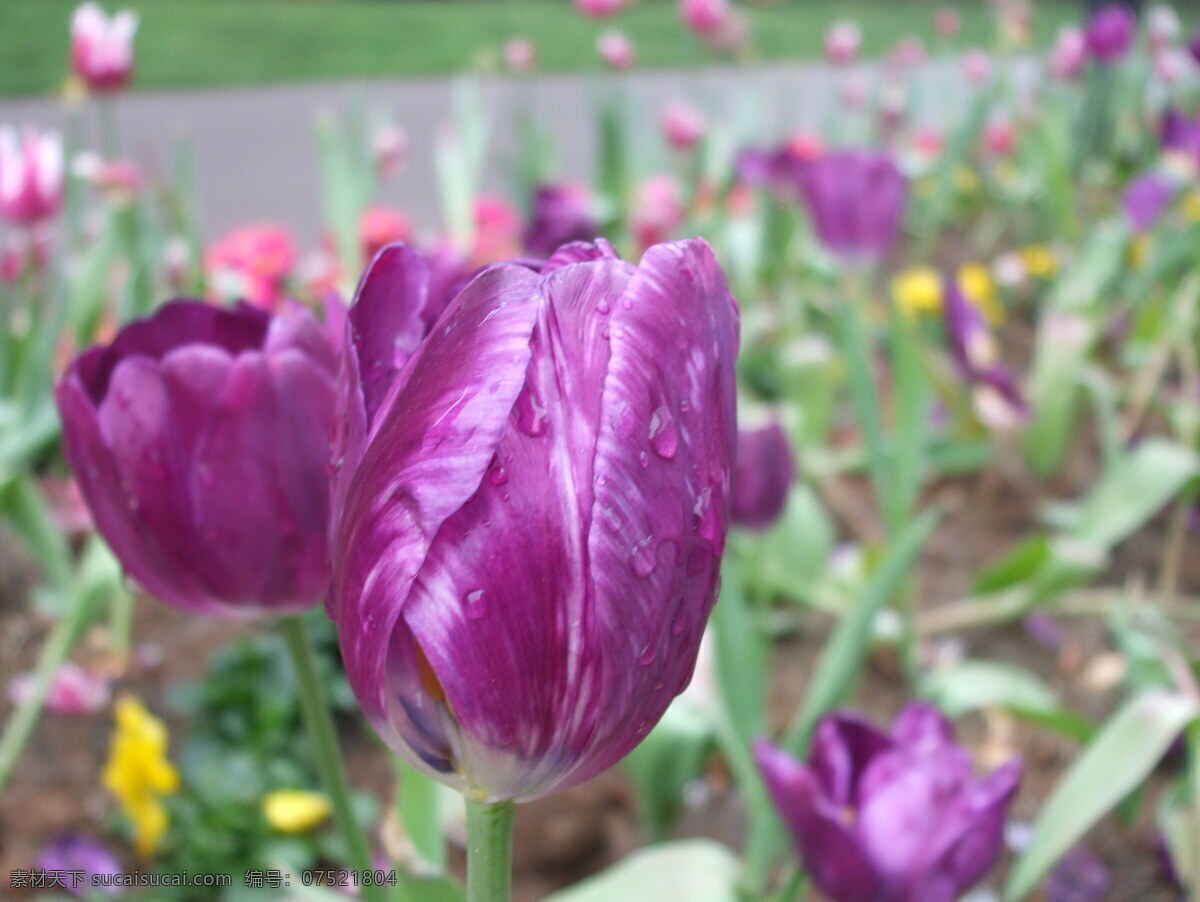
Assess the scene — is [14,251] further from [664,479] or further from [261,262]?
[664,479]

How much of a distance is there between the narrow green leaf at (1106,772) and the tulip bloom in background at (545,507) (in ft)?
1.46

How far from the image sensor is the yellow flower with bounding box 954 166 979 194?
9.55ft

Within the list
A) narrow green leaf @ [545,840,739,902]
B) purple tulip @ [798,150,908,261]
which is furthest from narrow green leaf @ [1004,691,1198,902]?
purple tulip @ [798,150,908,261]

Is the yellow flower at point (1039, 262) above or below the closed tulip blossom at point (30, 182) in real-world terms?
below

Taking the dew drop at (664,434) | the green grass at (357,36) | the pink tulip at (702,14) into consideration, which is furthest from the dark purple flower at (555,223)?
the green grass at (357,36)

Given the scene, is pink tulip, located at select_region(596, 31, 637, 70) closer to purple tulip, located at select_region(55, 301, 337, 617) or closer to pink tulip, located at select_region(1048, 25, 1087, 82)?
pink tulip, located at select_region(1048, 25, 1087, 82)

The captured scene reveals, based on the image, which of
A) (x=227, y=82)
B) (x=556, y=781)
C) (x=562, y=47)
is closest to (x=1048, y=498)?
(x=556, y=781)

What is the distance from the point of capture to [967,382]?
144cm

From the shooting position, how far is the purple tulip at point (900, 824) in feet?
1.90

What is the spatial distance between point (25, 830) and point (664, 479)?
91cm

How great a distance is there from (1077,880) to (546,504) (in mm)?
801

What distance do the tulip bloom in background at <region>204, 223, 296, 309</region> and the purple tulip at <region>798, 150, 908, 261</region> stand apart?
723 mm

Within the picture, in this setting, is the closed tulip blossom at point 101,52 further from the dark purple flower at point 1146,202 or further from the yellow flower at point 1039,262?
the yellow flower at point 1039,262

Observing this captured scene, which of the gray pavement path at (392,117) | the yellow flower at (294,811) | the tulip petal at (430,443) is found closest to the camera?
the tulip petal at (430,443)
